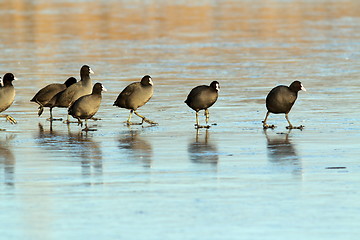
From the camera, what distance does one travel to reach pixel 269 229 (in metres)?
8.95

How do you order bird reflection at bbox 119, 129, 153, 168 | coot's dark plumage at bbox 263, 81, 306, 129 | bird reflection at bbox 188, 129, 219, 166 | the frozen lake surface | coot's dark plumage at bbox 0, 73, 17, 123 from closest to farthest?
1. the frozen lake surface
2. bird reflection at bbox 188, 129, 219, 166
3. bird reflection at bbox 119, 129, 153, 168
4. coot's dark plumage at bbox 263, 81, 306, 129
5. coot's dark plumage at bbox 0, 73, 17, 123

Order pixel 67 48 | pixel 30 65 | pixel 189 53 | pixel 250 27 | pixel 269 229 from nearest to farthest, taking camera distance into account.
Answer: pixel 269 229
pixel 30 65
pixel 189 53
pixel 67 48
pixel 250 27

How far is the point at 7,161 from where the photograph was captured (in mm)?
13250

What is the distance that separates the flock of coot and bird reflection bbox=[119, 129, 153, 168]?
98 centimetres

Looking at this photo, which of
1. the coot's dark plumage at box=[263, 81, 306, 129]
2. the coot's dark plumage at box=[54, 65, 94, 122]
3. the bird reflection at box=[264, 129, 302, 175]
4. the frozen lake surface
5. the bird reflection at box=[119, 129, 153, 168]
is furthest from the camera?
the coot's dark plumage at box=[54, 65, 94, 122]

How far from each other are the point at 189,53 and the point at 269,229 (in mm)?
26246

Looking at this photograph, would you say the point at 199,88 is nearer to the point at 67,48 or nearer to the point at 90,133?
the point at 90,133

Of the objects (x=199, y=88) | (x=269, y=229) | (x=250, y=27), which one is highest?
(x=250, y=27)

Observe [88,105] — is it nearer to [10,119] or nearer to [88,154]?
[10,119]

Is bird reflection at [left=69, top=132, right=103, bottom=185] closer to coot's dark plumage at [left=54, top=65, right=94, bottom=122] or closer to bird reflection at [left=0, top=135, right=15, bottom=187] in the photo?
bird reflection at [left=0, top=135, right=15, bottom=187]

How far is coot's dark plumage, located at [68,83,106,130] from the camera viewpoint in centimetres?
1683

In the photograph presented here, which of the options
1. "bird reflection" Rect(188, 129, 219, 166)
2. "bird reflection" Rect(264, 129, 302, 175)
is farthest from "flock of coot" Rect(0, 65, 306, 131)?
"bird reflection" Rect(188, 129, 219, 166)

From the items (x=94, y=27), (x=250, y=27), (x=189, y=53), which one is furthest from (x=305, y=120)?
(x=94, y=27)

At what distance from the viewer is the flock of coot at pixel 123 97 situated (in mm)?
16812
